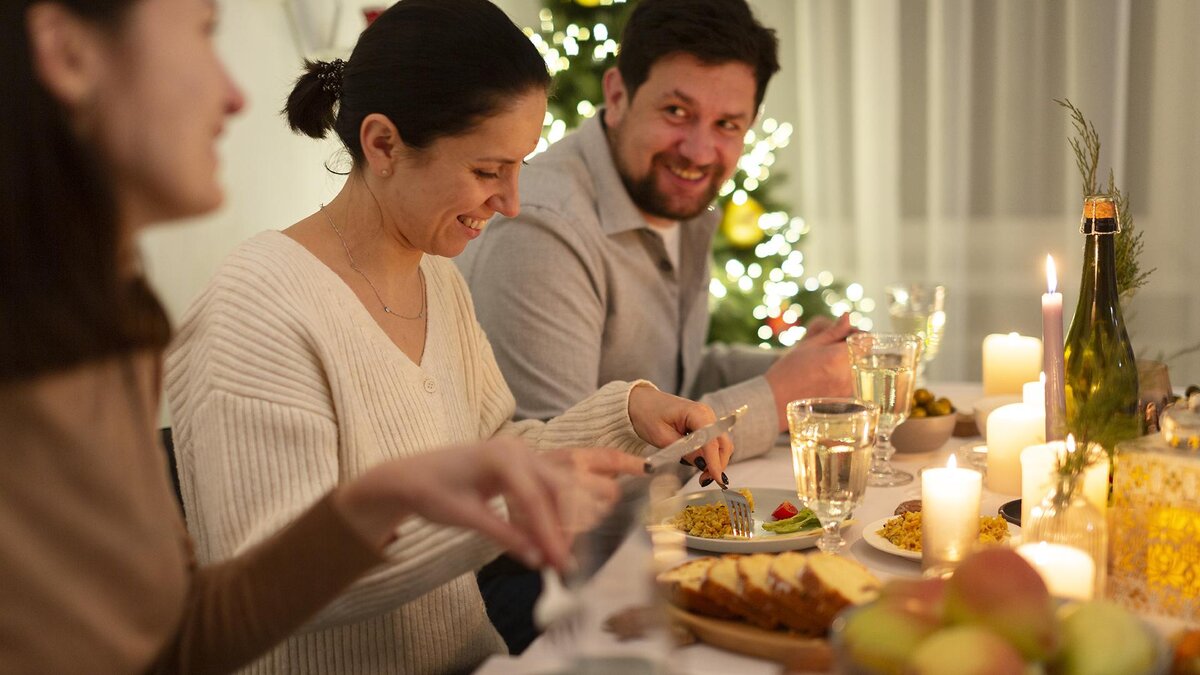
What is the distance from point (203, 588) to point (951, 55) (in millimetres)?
3605

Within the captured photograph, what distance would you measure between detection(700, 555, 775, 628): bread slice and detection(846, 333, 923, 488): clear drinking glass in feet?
2.02

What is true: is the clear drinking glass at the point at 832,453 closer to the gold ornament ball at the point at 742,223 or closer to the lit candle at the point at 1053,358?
the lit candle at the point at 1053,358

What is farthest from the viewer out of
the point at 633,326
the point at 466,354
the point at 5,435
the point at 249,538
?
the point at 633,326

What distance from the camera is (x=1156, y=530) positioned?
1067 mm

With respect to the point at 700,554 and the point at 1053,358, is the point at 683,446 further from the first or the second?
the point at 1053,358

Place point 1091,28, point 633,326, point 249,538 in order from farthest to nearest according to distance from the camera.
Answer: point 1091,28 < point 633,326 < point 249,538

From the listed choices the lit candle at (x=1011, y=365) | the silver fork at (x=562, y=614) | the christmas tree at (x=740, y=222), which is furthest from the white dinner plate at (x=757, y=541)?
the christmas tree at (x=740, y=222)

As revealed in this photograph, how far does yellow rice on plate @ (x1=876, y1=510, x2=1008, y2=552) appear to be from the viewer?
129 cm

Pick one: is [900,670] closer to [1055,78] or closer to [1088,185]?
[1088,185]

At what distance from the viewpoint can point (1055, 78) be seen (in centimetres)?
392

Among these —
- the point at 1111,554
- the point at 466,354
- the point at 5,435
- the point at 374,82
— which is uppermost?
the point at 374,82

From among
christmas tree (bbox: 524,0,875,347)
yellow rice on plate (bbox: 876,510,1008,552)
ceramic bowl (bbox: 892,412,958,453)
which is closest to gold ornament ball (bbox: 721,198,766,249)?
christmas tree (bbox: 524,0,875,347)

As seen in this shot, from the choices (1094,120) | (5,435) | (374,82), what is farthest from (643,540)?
(1094,120)

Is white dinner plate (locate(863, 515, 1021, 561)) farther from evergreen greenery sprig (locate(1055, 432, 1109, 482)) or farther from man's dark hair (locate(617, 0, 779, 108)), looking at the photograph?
man's dark hair (locate(617, 0, 779, 108))
